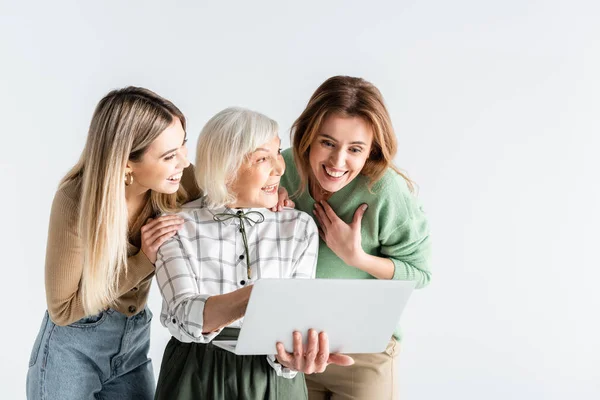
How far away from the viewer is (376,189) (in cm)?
266

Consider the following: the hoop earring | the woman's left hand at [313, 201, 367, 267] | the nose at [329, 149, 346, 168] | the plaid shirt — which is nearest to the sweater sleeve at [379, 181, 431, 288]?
the woman's left hand at [313, 201, 367, 267]

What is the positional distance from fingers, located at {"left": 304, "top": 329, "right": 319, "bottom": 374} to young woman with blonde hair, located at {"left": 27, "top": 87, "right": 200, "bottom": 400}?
1.58 ft

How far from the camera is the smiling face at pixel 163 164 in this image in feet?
7.82

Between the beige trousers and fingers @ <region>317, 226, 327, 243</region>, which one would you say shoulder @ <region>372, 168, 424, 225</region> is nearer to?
fingers @ <region>317, 226, 327, 243</region>

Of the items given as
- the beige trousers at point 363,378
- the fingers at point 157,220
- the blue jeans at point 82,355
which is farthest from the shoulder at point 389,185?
the blue jeans at point 82,355

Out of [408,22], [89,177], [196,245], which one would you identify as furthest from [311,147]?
[408,22]

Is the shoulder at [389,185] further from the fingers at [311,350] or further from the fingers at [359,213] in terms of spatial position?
the fingers at [311,350]

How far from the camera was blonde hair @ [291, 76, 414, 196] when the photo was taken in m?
2.54

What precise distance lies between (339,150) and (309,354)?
0.64 metres

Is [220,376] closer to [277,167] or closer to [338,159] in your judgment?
[277,167]

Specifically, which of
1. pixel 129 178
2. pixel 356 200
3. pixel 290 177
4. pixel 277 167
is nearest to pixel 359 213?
pixel 356 200

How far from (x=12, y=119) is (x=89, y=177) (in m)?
2.10

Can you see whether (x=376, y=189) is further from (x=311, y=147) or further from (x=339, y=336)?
(x=339, y=336)

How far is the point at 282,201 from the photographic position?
2.53m
